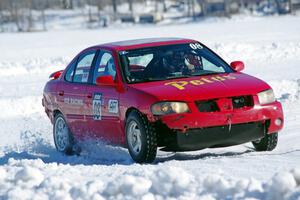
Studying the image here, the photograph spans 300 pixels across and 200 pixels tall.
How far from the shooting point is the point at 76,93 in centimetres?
984

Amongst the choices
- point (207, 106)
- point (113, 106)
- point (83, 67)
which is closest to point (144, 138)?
point (207, 106)

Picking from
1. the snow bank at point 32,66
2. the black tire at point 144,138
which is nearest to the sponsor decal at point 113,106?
the black tire at point 144,138

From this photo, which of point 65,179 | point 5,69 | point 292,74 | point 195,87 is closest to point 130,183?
point 65,179

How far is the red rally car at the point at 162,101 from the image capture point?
806 cm

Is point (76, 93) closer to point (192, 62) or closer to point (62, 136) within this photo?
point (62, 136)

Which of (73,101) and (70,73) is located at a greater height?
(70,73)

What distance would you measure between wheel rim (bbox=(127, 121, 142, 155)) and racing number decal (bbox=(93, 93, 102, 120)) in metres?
0.81

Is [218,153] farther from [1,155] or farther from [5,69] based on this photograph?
[5,69]

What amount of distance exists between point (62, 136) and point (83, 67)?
3.31ft

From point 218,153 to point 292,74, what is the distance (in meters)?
11.6

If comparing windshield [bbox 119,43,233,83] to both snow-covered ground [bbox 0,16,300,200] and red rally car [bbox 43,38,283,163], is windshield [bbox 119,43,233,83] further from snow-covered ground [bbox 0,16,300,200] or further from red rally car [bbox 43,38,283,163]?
snow-covered ground [bbox 0,16,300,200]

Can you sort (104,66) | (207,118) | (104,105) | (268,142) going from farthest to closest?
(104,66) < (104,105) < (268,142) < (207,118)

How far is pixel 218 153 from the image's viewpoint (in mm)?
9141

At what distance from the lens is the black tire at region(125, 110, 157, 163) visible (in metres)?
8.10
